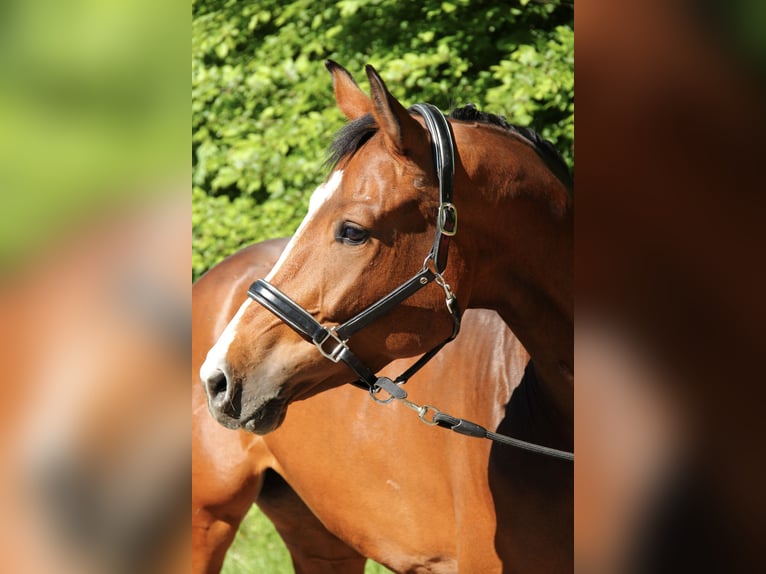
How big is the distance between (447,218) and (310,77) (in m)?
3.09

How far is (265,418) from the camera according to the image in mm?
2096

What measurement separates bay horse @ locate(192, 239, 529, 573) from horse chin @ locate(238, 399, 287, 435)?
67 centimetres

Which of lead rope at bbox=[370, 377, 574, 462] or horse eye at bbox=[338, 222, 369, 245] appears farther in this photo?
lead rope at bbox=[370, 377, 574, 462]

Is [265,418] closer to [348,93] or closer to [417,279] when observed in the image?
[417,279]

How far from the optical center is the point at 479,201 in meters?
2.15

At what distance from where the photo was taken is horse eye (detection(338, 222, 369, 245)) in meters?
2.05

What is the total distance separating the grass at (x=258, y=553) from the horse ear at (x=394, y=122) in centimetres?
305
